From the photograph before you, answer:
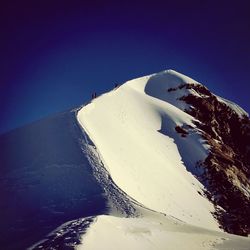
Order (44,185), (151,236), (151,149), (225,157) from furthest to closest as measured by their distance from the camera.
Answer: (225,157) < (151,149) < (44,185) < (151,236)

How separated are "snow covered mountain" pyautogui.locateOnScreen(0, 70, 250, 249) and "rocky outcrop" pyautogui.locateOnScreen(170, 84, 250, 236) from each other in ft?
0.53

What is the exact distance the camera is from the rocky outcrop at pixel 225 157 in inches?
1286

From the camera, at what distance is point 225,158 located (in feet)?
145

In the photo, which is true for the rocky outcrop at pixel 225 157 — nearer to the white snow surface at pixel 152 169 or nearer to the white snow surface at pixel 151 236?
the white snow surface at pixel 152 169

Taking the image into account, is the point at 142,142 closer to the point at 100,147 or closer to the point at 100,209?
the point at 100,147

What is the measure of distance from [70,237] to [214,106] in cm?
5169

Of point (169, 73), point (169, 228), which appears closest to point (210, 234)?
point (169, 228)

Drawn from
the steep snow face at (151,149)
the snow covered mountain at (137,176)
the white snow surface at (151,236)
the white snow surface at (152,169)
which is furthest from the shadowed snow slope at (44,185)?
the white snow surface at (151,236)

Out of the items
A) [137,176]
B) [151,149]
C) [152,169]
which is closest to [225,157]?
[151,149]

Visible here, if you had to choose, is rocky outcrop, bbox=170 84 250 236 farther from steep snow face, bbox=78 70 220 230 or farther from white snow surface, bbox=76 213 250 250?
white snow surface, bbox=76 213 250 250

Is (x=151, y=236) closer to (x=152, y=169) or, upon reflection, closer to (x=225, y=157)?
(x=152, y=169)

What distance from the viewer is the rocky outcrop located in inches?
1286

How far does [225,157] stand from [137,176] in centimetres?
2052

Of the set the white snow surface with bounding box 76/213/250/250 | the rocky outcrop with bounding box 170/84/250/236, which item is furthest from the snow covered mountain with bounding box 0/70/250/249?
the rocky outcrop with bounding box 170/84/250/236
